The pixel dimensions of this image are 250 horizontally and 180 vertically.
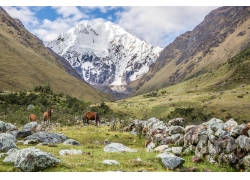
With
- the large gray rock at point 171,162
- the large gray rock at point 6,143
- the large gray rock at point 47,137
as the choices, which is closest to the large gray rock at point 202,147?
the large gray rock at point 171,162

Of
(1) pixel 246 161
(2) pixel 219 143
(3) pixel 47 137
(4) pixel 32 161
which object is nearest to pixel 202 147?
(2) pixel 219 143

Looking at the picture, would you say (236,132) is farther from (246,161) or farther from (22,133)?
(22,133)

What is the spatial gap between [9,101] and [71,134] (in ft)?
176

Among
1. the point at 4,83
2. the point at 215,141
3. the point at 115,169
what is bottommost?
the point at 115,169

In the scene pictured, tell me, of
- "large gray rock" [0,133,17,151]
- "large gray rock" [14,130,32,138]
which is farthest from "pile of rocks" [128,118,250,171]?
"large gray rock" [14,130,32,138]

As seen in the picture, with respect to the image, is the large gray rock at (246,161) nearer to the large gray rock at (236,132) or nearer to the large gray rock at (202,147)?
the large gray rock at (236,132)

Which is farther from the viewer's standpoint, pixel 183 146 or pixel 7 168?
pixel 183 146

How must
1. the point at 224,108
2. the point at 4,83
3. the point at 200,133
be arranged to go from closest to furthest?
1. the point at 200,133
2. the point at 224,108
3. the point at 4,83

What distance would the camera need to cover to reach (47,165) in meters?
17.3

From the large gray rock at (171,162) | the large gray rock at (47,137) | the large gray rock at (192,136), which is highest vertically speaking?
the large gray rock at (192,136)

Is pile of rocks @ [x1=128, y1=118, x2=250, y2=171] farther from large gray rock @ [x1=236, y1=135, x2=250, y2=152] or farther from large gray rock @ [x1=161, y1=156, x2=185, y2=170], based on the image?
large gray rock @ [x1=161, y1=156, x2=185, y2=170]

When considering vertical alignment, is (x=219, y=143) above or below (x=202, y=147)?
above
